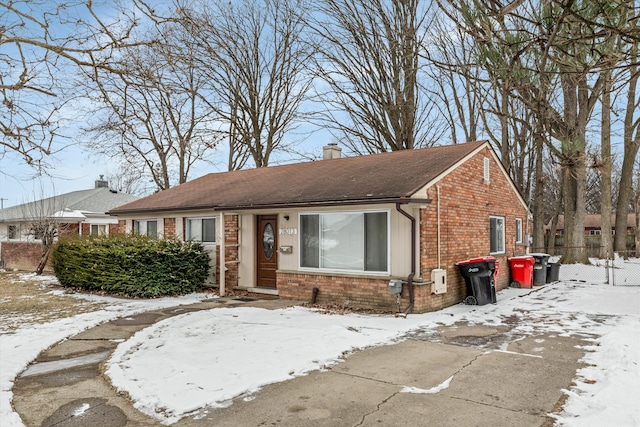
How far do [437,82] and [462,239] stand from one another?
1384 centimetres

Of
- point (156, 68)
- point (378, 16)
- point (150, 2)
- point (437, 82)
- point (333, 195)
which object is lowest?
point (333, 195)

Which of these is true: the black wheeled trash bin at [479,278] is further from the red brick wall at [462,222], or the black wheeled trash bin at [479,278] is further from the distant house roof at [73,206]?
the distant house roof at [73,206]

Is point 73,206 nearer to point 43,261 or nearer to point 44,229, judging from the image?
point 44,229

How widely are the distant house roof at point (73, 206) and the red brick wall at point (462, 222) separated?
18.0 meters

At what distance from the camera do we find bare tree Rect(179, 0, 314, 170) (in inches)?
874

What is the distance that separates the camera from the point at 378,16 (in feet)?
62.6

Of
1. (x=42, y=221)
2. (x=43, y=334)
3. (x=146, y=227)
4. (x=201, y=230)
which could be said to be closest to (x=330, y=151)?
(x=201, y=230)

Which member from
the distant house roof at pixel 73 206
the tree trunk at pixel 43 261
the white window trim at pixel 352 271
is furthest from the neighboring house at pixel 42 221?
the white window trim at pixel 352 271

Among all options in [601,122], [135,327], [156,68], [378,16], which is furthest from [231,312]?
[601,122]

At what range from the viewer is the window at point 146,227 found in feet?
49.1

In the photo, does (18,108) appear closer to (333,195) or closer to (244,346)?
(244,346)

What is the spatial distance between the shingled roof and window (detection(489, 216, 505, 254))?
2.40 metres

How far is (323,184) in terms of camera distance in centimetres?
1151

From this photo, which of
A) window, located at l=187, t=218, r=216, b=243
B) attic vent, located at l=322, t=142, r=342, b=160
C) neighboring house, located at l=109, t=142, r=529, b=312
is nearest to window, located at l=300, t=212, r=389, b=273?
neighboring house, located at l=109, t=142, r=529, b=312
